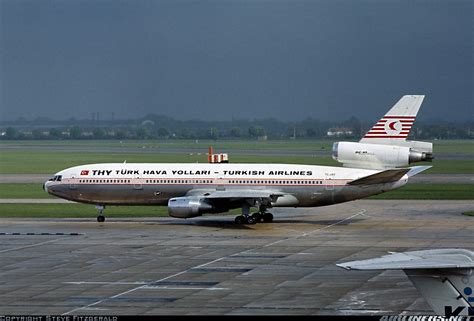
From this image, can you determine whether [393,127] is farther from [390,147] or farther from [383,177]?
[383,177]

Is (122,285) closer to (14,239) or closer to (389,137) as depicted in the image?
(14,239)

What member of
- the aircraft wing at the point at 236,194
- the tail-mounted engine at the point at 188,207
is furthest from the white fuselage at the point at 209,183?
the tail-mounted engine at the point at 188,207

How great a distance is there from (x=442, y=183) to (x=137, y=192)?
1814 inches

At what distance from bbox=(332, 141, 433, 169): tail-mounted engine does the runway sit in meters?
3.77

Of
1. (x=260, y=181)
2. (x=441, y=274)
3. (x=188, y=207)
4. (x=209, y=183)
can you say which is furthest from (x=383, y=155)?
(x=441, y=274)

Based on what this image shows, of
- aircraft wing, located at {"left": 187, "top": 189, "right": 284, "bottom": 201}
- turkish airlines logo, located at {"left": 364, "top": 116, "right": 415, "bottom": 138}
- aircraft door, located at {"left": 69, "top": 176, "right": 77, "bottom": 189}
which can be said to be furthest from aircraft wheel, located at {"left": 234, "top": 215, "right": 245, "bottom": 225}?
aircraft door, located at {"left": 69, "top": 176, "right": 77, "bottom": 189}

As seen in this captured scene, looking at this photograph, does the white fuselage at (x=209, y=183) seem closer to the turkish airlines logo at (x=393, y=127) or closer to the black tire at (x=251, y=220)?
the black tire at (x=251, y=220)

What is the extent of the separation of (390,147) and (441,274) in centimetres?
4277

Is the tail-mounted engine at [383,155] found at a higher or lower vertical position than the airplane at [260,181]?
higher

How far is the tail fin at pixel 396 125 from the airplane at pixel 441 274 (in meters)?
43.1

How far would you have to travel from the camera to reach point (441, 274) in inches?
753

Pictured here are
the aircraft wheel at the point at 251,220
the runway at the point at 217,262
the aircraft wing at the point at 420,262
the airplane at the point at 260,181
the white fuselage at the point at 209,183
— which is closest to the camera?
the aircraft wing at the point at 420,262

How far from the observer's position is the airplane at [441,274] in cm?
1869

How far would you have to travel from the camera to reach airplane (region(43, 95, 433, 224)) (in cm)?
5962
